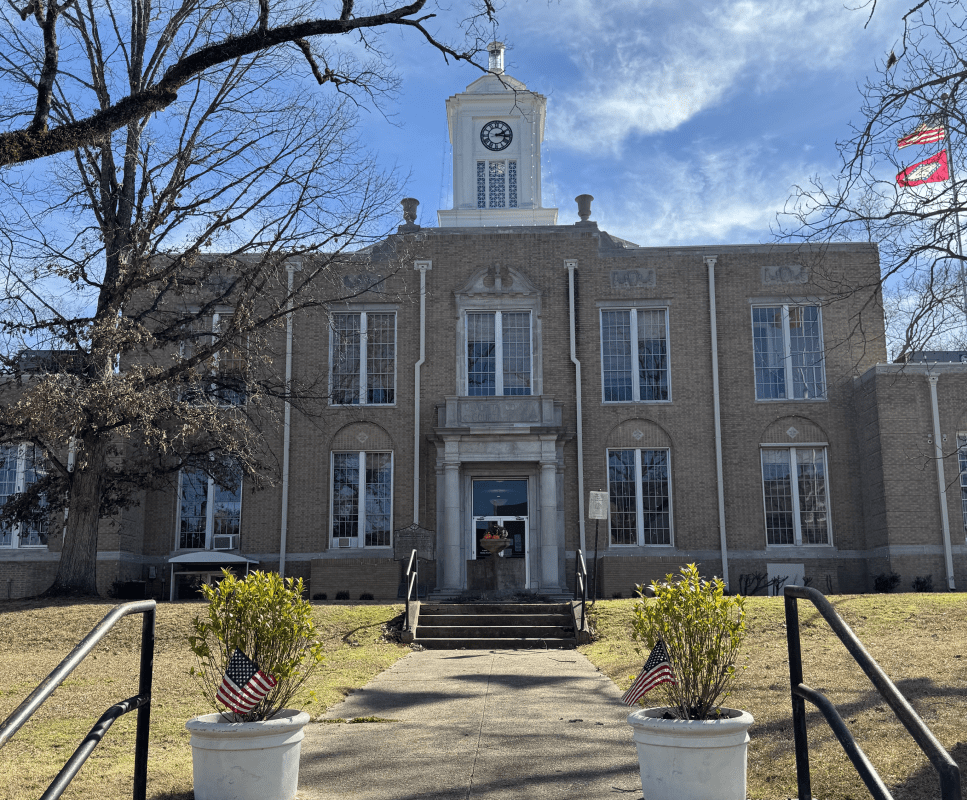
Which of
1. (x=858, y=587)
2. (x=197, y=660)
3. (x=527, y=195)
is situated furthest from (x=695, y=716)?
(x=527, y=195)

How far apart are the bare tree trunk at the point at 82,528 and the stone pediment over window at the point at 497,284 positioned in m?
11.1

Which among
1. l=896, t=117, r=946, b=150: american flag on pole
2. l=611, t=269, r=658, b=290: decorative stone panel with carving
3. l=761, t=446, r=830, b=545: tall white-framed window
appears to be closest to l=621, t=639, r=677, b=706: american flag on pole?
l=896, t=117, r=946, b=150: american flag on pole

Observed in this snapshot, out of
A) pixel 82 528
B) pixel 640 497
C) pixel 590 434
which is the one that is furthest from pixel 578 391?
pixel 82 528

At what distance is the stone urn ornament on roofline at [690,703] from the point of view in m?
5.53

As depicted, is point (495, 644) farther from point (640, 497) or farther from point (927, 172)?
point (640, 497)

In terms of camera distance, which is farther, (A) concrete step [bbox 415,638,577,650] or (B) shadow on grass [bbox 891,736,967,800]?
(A) concrete step [bbox 415,638,577,650]

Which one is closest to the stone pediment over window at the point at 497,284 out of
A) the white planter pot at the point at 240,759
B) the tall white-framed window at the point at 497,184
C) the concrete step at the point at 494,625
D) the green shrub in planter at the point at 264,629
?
the concrete step at the point at 494,625

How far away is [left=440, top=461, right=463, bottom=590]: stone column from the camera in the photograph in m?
24.1

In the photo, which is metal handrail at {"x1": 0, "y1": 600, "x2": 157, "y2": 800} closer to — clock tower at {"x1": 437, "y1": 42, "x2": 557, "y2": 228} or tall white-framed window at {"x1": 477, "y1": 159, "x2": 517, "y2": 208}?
clock tower at {"x1": 437, "y1": 42, "x2": 557, "y2": 228}

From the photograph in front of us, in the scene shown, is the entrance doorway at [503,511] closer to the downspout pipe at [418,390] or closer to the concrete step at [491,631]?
the downspout pipe at [418,390]

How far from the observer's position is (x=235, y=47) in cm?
827

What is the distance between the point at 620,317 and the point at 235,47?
19137mm

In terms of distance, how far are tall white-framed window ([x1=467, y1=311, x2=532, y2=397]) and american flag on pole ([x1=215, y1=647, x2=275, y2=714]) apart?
20.0 meters

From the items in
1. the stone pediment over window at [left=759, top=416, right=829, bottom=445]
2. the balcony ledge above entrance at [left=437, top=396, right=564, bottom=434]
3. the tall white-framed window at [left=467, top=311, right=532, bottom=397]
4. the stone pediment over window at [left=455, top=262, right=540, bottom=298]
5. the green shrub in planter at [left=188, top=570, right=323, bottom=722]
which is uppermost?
the stone pediment over window at [left=455, top=262, right=540, bottom=298]
